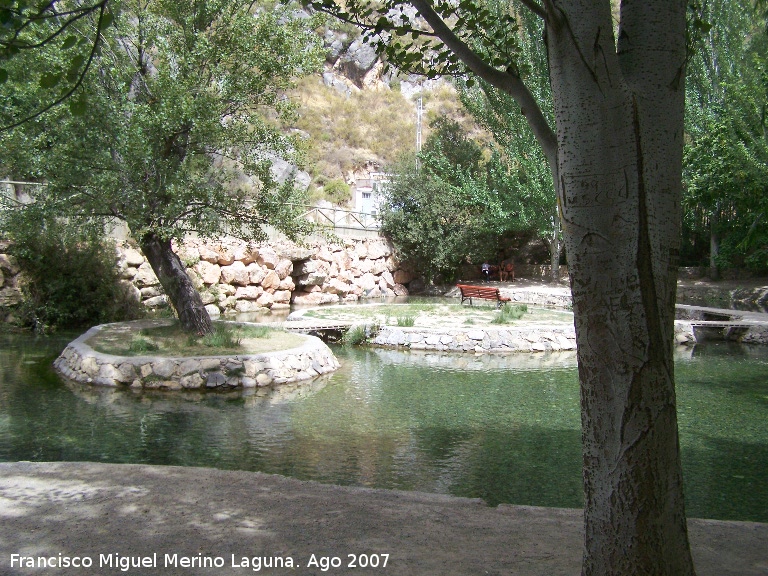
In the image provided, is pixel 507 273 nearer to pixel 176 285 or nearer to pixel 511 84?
pixel 176 285

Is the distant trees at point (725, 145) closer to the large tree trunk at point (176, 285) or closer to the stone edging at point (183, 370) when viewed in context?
the stone edging at point (183, 370)

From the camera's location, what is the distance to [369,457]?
7121mm

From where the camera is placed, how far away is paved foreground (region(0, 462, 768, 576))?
3.48m

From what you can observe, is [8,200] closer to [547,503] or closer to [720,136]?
[547,503]

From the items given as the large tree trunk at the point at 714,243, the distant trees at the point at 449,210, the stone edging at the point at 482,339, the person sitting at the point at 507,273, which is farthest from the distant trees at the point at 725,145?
the stone edging at the point at 482,339

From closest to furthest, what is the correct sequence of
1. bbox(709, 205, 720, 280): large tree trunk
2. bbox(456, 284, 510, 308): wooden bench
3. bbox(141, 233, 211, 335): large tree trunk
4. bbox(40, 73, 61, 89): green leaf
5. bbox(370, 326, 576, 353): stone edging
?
bbox(40, 73, 61, 89): green leaf
bbox(141, 233, 211, 335): large tree trunk
bbox(370, 326, 576, 353): stone edging
bbox(456, 284, 510, 308): wooden bench
bbox(709, 205, 720, 280): large tree trunk

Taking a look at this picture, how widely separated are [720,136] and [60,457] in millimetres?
20934

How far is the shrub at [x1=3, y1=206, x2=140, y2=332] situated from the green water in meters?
3.41

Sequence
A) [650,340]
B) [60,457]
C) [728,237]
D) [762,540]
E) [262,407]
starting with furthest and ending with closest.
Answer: [728,237]
[262,407]
[60,457]
[762,540]
[650,340]

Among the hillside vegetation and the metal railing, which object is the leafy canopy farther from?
the hillside vegetation

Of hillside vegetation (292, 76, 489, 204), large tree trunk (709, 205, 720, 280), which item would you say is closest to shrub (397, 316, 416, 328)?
large tree trunk (709, 205, 720, 280)

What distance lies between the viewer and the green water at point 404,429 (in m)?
6.45

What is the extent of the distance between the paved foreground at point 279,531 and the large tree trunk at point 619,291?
2.98 ft

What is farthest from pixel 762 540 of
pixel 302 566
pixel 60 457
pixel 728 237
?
pixel 728 237
